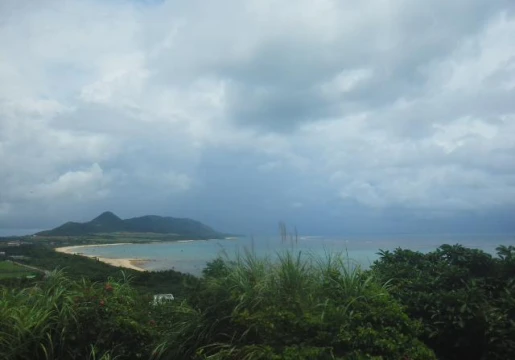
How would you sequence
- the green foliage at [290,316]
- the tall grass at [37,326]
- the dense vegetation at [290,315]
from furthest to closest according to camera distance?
the tall grass at [37,326] < the dense vegetation at [290,315] < the green foliage at [290,316]

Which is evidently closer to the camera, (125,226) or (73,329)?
(73,329)

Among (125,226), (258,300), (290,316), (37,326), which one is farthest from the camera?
(125,226)

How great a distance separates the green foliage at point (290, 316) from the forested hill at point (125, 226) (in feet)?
166

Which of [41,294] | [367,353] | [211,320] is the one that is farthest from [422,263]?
[41,294]

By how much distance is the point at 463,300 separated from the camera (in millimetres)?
5383

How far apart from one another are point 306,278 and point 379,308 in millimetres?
915

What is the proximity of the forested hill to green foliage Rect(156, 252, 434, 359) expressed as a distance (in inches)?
1986

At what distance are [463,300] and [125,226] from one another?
7538 centimetres

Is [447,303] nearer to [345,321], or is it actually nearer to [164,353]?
[345,321]

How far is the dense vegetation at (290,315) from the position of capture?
4922 mm

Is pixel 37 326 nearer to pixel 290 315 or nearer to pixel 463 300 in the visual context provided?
pixel 290 315

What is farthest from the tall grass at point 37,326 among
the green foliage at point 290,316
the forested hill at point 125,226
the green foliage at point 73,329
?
the forested hill at point 125,226

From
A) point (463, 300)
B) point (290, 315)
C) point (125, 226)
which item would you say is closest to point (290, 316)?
point (290, 315)

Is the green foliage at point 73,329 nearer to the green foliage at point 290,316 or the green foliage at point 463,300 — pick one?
the green foliage at point 290,316
